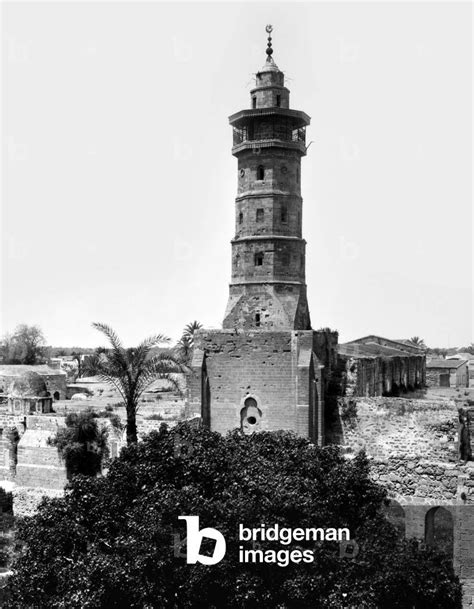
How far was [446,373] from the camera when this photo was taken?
203ft

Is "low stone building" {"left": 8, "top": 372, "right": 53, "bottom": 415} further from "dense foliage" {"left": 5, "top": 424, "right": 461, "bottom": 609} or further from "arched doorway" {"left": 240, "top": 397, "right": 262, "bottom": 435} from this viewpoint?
"dense foliage" {"left": 5, "top": 424, "right": 461, "bottom": 609}

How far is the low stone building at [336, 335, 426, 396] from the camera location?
28312mm

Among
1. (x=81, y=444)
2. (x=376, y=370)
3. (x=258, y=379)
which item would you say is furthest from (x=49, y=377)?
(x=258, y=379)

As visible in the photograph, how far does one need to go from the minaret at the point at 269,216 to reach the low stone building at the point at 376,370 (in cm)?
241

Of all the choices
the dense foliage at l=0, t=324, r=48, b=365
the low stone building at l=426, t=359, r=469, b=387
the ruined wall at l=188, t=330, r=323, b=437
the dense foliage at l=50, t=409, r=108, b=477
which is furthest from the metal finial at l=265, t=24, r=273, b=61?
the dense foliage at l=0, t=324, r=48, b=365

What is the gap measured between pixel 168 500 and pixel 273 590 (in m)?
2.33

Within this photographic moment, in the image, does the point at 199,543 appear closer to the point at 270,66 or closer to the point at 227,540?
the point at 227,540

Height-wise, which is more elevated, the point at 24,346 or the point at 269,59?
the point at 269,59

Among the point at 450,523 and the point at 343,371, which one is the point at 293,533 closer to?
the point at 450,523

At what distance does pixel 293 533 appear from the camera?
12.1 meters

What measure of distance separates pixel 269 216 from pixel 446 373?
3854 centimetres

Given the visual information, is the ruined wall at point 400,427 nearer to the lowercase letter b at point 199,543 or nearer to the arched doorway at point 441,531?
the arched doorway at point 441,531

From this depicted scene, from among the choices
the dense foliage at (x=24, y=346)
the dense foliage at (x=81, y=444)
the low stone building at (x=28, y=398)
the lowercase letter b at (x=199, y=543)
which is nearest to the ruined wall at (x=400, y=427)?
the dense foliage at (x=81, y=444)

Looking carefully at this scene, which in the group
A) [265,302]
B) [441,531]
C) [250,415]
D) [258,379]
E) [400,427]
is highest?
[265,302]
